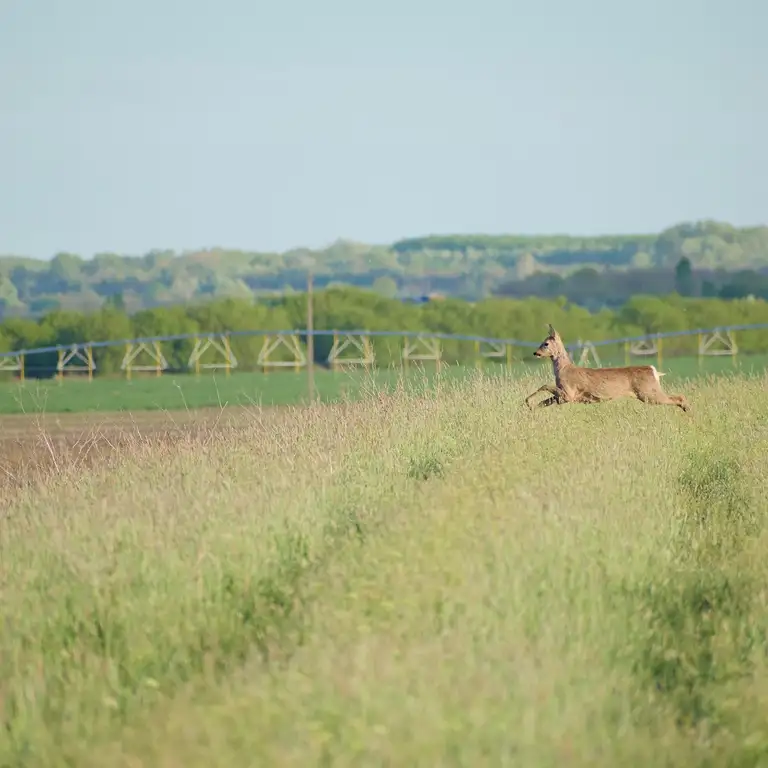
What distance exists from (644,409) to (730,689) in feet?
Result: 37.2

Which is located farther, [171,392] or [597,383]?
[171,392]

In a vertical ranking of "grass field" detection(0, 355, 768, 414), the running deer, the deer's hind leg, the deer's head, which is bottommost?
"grass field" detection(0, 355, 768, 414)

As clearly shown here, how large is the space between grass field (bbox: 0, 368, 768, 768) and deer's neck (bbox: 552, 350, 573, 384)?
18.0 ft

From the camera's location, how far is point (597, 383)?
18.7 m

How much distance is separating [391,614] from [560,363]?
11.5 metres

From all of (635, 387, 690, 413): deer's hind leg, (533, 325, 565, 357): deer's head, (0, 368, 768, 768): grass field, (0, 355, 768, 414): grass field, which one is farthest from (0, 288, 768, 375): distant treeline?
(0, 368, 768, 768): grass field

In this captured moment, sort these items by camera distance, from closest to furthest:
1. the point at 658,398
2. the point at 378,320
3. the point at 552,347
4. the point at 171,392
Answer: the point at 658,398 → the point at 552,347 → the point at 171,392 → the point at 378,320

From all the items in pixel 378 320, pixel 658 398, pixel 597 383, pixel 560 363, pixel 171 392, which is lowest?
pixel 171 392

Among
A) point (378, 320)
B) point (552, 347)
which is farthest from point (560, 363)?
point (378, 320)

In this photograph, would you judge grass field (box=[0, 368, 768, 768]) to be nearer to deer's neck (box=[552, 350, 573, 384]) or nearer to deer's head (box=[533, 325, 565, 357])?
deer's neck (box=[552, 350, 573, 384])

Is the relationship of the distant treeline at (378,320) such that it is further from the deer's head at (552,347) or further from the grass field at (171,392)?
the deer's head at (552,347)

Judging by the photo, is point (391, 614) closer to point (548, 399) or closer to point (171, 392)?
point (548, 399)

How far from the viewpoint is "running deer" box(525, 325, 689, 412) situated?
729 inches

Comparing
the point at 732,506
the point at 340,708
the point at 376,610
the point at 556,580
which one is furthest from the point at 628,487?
the point at 340,708
